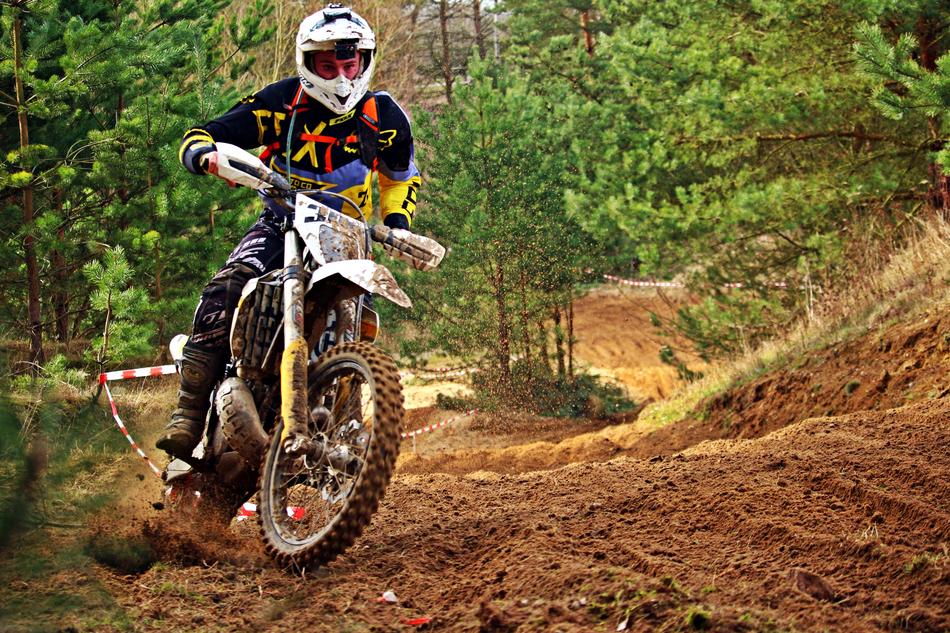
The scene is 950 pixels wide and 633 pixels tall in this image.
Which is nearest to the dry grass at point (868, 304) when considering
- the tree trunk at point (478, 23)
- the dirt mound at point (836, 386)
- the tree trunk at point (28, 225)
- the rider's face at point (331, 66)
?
the dirt mound at point (836, 386)

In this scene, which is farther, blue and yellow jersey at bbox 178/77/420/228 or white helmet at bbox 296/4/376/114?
blue and yellow jersey at bbox 178/77/420/228

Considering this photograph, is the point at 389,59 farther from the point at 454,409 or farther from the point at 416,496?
the point at 416,496

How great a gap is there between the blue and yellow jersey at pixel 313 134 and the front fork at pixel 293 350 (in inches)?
20.3

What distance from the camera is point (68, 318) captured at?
12984 mm

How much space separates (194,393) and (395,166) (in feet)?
5.45

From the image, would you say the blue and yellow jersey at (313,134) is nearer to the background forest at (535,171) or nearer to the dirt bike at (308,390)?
the dirt bike at (308,390)

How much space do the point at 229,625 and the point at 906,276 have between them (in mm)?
9701

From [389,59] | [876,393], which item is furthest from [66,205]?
[389,59]

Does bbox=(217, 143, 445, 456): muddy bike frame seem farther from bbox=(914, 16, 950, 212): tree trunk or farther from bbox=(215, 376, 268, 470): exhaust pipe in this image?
bbox=(914, 16, 950, 212): tree trunk

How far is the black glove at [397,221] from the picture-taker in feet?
19.0

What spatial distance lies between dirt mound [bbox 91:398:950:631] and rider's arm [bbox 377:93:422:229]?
1669 mm

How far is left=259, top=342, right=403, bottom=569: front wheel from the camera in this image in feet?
13.9

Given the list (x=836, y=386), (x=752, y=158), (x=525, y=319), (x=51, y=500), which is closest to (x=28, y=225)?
(x=836, y=386)

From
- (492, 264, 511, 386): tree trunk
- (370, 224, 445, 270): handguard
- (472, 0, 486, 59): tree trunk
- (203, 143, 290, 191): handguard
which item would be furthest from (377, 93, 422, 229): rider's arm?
(472, 0, 486, 59): tree trunk
